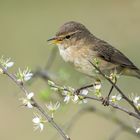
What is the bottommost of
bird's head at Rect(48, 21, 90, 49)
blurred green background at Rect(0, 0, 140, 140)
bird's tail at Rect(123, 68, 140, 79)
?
blurred green background at Rect(0, 0, 140, 140)

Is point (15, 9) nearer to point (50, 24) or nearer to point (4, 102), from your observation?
point (50, 24)

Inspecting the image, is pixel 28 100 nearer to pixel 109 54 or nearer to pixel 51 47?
pixel 109 54

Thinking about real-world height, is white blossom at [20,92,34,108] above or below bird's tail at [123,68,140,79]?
above

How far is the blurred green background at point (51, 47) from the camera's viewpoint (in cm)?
1026

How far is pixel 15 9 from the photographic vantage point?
20.3m

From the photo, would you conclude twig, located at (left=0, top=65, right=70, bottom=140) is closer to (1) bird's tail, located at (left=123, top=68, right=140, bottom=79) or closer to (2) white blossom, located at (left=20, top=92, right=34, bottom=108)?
(2) white blossom, located at (left=20, top=92, right=34, bottom=108)

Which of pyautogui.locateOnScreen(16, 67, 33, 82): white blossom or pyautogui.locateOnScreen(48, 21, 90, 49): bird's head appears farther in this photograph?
pyautogui.locateOnScreen(48, 21, 90, 49): bird's head

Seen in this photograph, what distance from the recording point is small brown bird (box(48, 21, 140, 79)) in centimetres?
730

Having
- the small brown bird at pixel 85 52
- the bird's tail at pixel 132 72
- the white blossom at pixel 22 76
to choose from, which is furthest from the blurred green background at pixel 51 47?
the white blossom at pixel 22 76

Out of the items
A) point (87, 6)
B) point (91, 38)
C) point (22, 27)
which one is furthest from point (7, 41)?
point (91, 38)

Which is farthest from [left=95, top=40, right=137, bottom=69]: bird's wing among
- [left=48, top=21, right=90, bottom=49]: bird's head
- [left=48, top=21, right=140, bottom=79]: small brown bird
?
[left=48, top=21, right=90, bottom=49]: bird's head

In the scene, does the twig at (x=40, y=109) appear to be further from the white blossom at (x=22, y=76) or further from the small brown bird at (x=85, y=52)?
the small brown bird at (x=85, y=52)

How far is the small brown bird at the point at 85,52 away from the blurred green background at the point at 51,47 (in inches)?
9.0

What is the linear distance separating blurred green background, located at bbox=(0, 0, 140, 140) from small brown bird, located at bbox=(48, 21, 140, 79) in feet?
0.75
